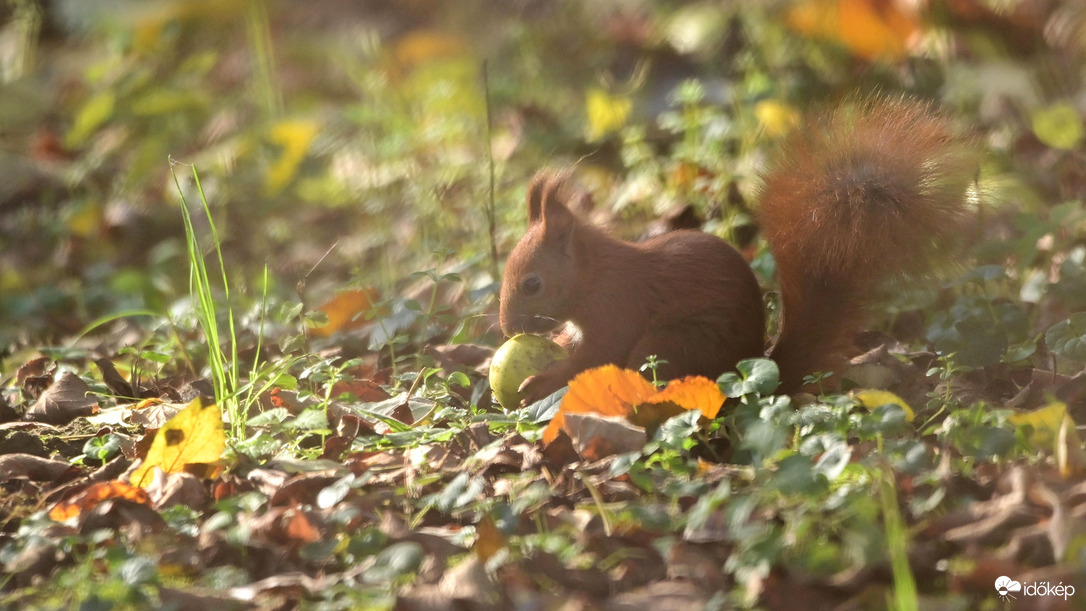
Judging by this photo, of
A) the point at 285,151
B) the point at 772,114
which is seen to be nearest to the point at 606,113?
the point at 772,114

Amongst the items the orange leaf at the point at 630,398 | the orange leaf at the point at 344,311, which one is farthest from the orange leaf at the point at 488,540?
the orange leaf at the point at 344,311

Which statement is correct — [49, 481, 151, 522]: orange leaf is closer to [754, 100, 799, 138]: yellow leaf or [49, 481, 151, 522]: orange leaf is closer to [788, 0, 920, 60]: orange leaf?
[754, 100, 799, 138]: yellow leaf

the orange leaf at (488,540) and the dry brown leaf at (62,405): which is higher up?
the orange leaf at (488,540)

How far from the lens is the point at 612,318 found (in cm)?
241

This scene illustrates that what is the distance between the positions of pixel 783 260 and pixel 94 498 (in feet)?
4.70

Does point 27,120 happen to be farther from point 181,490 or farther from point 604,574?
point 604,574

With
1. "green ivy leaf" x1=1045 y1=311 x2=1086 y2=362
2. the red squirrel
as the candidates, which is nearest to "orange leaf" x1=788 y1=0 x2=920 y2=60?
the red squirrel

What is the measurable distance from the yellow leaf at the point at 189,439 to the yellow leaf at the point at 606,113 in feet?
7.92

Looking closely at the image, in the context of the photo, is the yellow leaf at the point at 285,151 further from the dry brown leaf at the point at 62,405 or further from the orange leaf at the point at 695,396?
the orange leaf at the point at 695,396

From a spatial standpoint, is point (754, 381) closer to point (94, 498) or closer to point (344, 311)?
point (94, 498)

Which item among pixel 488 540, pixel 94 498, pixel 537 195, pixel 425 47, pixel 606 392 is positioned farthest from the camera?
pixel 425 47

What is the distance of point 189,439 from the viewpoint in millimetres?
1948

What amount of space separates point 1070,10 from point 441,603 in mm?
3289

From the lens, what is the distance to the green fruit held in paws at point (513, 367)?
227 cm
